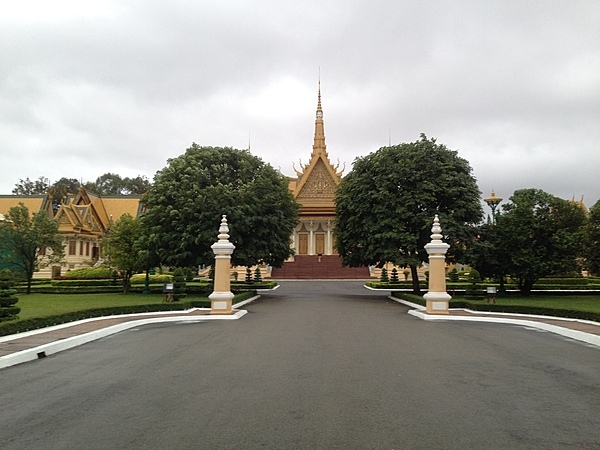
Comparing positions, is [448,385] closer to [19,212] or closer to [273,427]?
[273,427]

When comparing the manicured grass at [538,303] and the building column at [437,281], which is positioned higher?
the building column at [437,281]

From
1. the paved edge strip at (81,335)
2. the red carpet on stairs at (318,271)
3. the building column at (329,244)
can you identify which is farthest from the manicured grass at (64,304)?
the building column at (329,244)

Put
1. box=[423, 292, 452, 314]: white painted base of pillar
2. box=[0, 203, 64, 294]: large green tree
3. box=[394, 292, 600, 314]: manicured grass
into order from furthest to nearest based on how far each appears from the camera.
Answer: box=[0, 203, 64, 294]: large green tree, box=[394, 292, 600, 314]: manicured grass, box=[423, 292, 452, 314]: white painted base of pillar

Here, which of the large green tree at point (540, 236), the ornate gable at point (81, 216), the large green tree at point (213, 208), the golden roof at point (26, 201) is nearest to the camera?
the large green tree at point (213, 208)

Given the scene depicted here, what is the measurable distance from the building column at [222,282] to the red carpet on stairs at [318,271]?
101 ft

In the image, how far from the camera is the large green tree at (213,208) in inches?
911

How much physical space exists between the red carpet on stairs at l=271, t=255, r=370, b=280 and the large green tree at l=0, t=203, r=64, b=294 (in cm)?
2355

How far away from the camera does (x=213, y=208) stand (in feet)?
75.7

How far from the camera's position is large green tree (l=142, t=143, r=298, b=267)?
23141mm

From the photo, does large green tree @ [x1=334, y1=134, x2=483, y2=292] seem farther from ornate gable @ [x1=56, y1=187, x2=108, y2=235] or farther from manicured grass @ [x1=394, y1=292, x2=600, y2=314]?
ornate gable @ [x1=56, y1=187, x2=108, y2=235]

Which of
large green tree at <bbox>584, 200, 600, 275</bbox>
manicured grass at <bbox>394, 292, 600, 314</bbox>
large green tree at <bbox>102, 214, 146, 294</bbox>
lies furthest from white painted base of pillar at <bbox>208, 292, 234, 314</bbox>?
large green tree at <bbox>584, 200, 600, 275</bbox>

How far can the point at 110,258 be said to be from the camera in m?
28.1

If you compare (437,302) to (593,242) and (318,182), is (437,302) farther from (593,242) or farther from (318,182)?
(318,182)

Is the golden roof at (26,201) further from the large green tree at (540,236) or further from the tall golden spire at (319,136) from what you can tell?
the large green tree at (540,236)
